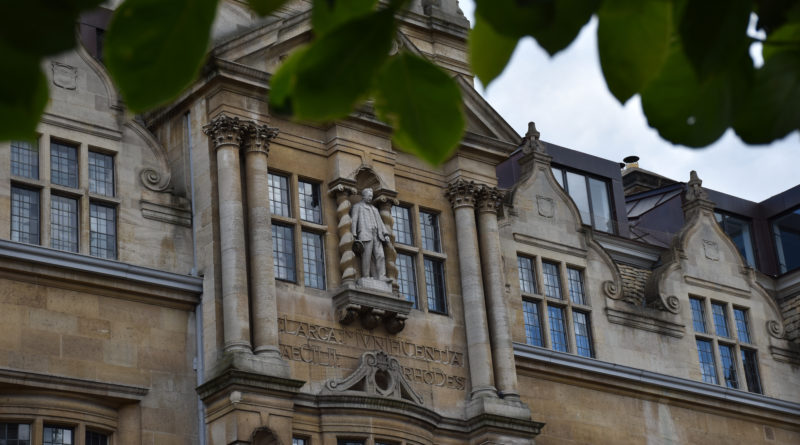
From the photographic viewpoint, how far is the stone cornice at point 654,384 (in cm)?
2397

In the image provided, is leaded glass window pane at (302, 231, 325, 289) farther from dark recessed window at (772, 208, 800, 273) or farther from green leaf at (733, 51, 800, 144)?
green leaf at (733, 51, 800, 144)

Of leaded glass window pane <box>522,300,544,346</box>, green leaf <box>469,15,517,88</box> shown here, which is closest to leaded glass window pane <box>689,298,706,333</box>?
leaded glass window pane <box>522,300,544,346</box>

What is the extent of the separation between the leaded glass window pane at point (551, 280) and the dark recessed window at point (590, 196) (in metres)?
3.07

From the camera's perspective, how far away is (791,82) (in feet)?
7.68

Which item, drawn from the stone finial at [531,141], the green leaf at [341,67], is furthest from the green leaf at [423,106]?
the stone finial at [531,141]

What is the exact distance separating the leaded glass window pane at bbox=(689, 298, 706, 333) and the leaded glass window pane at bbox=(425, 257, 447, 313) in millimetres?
6786

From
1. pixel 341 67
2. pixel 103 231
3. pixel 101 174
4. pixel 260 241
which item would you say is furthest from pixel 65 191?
pixel 341 67

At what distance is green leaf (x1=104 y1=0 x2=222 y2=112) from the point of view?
206 centimetres

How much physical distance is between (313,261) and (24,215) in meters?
4.37

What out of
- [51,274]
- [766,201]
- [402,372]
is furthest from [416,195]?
[766,201]

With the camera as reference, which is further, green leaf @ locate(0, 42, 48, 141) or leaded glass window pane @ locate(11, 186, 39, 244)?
leaded glass window pane @ locate(11, 186, 39, 244)

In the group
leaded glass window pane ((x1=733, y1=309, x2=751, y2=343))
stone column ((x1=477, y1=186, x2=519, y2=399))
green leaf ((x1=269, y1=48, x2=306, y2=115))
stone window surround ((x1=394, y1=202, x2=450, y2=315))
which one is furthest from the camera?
leaded glass window pane ((x1=733, y1=309, x2=751, y2=343))

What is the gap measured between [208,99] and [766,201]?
16.2 metres

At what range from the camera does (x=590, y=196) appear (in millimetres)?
29141
